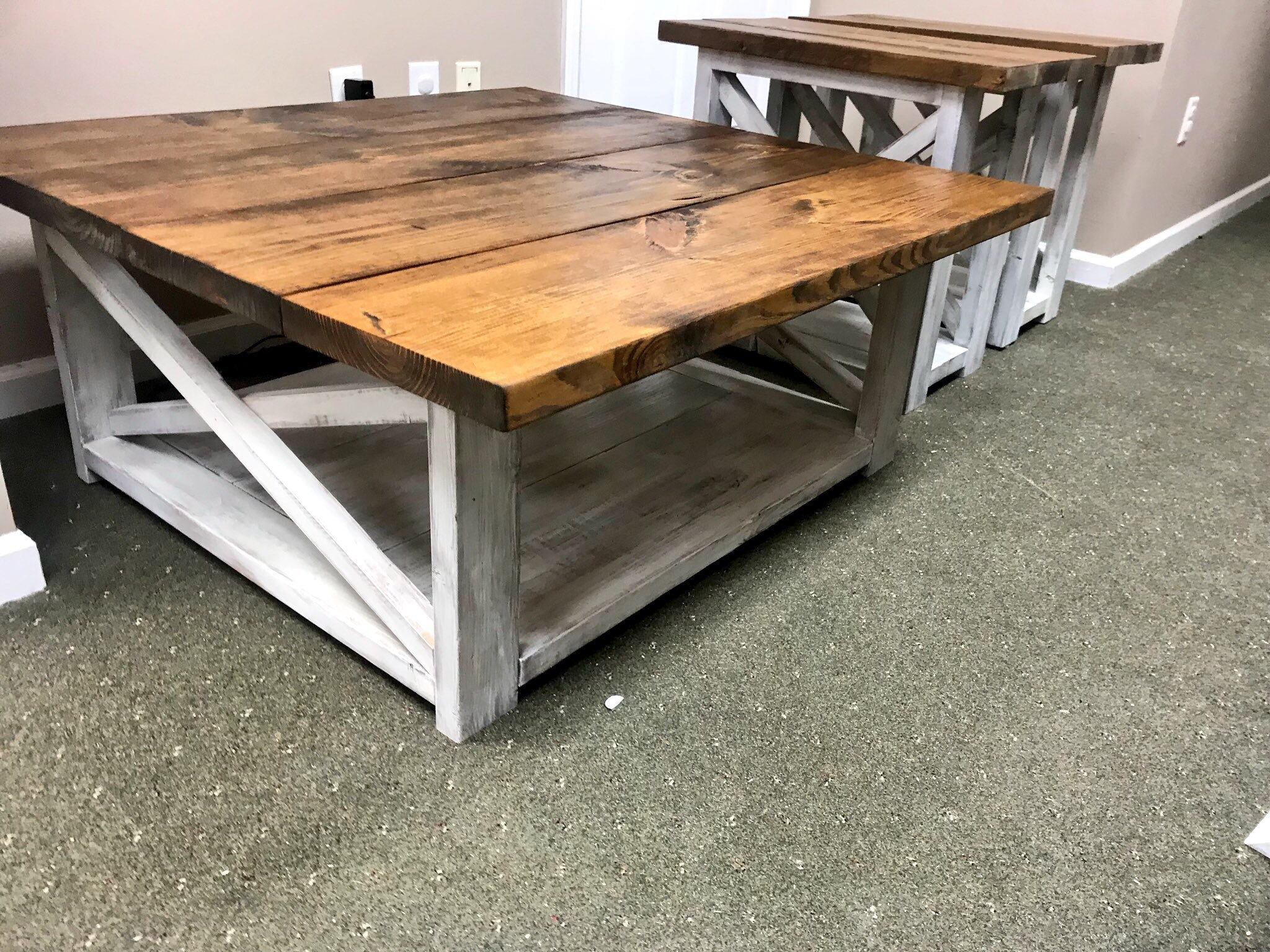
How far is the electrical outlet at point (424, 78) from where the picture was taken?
2.04m

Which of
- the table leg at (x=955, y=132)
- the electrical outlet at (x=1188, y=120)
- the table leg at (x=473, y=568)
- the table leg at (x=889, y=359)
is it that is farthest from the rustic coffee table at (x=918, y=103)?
the table leg at (x=473, y=568)

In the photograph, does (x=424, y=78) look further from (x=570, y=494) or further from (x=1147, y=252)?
(x=1147, y=252)

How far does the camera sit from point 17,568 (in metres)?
1.20

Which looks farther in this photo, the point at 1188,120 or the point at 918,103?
the point at 1188,120

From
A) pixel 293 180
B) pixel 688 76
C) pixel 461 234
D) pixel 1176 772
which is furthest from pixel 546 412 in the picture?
pixel 688 76

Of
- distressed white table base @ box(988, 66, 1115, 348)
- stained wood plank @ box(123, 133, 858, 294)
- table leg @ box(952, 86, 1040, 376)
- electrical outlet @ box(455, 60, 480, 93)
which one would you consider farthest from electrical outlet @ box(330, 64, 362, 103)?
distressed white table base @ box(988, 66, 1115, 348)

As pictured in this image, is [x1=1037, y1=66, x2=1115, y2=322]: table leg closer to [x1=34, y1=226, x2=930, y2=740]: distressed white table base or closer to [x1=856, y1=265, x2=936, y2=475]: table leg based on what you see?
[x1=856, y1=265, x2=936, y2=475]: table leg

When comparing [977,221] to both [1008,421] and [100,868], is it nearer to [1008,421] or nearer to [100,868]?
[1008,421]

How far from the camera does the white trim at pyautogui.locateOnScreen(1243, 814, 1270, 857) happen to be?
970 mm

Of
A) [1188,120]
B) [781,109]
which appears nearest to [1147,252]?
[1188,120]

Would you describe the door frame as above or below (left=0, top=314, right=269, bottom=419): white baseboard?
above

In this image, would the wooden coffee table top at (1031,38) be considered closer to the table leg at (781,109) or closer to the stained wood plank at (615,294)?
the table leg at (781,109)

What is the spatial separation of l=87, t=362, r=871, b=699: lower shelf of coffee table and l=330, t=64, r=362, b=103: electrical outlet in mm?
792

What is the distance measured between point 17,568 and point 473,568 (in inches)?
25.2
